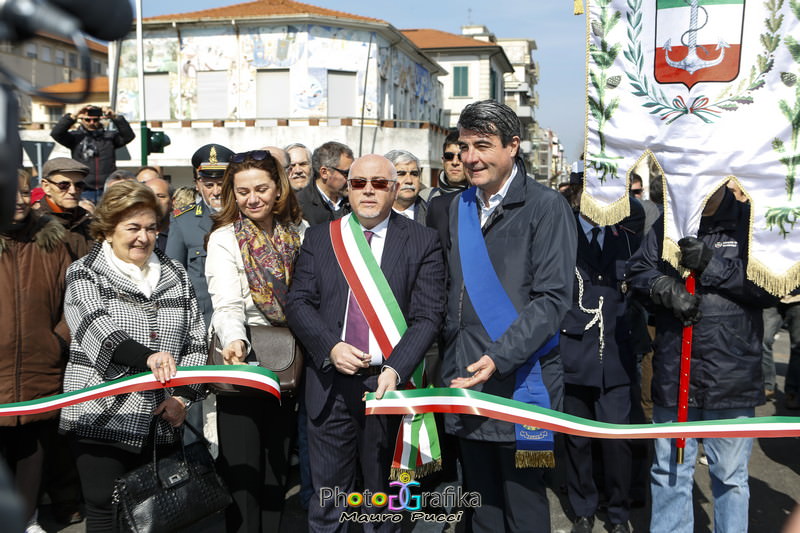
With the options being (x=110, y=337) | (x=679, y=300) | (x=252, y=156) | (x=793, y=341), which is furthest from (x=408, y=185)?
(x=793, y=341)

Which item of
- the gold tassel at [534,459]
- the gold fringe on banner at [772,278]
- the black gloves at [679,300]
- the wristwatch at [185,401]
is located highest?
the gold fringe on banner at [772,278]

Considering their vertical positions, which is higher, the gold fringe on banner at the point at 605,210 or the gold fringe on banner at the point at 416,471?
the gold fringe on banner at the point at 605,210

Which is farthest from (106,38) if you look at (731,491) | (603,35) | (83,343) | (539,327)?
(731,491)

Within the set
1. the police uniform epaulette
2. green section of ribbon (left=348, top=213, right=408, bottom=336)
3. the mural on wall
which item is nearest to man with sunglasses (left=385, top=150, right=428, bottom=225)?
the police uniform epaulette

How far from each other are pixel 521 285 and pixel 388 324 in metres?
0.64

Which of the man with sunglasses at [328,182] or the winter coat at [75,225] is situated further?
the man with sunglasses at [328,182]

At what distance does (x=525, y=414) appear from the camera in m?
3.04

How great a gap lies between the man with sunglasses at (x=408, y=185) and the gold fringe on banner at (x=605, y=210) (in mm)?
1605

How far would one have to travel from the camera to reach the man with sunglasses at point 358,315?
10.7ft

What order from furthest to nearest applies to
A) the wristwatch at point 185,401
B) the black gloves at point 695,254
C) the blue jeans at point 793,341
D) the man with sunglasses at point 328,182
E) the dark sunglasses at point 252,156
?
1. the blue jeans at point 793,341
2. the man with sunglasses at point 328,182
3. the dark sunglasses at point 252,156
4. the wristwatch at point 185,401
5. the black gloves at point 695,254

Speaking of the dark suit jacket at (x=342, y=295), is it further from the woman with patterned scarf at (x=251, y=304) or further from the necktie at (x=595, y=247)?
the necktie at (x=595, y=247)

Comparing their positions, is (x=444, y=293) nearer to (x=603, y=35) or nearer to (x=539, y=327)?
(x=539, y=327)

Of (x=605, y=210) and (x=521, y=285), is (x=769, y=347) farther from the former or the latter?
(x=521, y=285)

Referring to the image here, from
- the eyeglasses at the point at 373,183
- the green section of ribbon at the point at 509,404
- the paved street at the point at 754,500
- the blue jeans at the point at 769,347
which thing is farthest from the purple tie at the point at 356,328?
the blue jeans at the point at 769,347
